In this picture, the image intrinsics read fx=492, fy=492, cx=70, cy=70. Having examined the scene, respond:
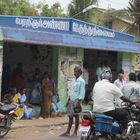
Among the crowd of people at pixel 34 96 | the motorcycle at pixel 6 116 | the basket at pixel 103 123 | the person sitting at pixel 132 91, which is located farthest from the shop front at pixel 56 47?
the basket at pixel 103 123

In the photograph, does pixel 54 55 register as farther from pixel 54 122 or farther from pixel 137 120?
pixel 137 120

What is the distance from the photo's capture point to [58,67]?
17.8 metres

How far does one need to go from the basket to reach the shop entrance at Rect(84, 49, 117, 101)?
1264 centimetres

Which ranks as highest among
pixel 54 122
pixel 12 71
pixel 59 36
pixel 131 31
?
pixel 131 31

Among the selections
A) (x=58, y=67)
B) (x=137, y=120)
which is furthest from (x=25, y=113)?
(x=137, y=120)

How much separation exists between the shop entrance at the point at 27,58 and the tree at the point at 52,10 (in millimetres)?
37373

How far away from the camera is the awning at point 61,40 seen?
14.8 metres

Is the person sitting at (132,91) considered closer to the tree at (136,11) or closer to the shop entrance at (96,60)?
the shop entrance at (96,60)

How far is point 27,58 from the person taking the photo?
64.3 feet

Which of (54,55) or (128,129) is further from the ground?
(54,55)

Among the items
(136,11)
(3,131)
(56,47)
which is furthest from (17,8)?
(3,131)

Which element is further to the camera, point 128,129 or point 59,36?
point 59,36

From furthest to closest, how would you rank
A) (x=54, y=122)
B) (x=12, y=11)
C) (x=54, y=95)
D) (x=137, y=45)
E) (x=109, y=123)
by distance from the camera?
1. (x=12, y=11)
2. (x=137, y=45)
3. (x=54, y=95)
4. (x=54, y=122)
5. (x=109, y=123)

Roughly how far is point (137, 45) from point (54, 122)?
298 inches
